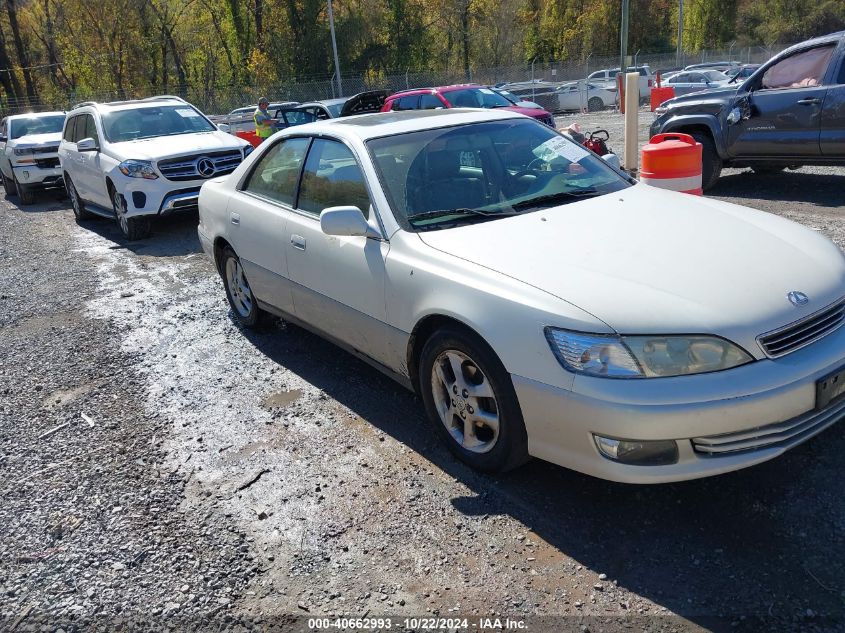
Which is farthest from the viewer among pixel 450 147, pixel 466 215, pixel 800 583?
pixel 450 147

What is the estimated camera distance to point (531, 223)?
376 centimetres

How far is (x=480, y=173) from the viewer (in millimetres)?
4172

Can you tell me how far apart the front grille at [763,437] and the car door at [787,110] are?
6.82 meters

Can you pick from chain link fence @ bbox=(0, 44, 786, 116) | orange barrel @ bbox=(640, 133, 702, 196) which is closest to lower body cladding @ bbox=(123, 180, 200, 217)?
orange barrel @ bbox=(640, 133, 702, 196)

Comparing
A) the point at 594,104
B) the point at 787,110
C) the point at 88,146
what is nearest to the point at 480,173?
the point at 787,110

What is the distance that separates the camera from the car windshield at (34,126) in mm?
15734

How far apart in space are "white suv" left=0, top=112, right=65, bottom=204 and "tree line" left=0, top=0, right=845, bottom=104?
2366cm

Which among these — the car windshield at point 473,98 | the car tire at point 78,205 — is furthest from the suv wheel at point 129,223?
the car windshield at point 473,98

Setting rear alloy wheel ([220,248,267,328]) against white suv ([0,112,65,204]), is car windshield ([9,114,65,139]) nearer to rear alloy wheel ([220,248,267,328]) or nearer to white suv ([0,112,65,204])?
white suv ([0,112,65,204])

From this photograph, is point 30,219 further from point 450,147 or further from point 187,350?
point 450,147

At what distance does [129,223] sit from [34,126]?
831cm

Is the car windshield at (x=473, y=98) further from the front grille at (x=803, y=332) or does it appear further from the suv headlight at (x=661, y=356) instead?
the suv headlight at (x=661, y=356)

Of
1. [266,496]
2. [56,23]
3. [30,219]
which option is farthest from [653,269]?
[56,23]

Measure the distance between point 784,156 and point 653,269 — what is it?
274 inches
